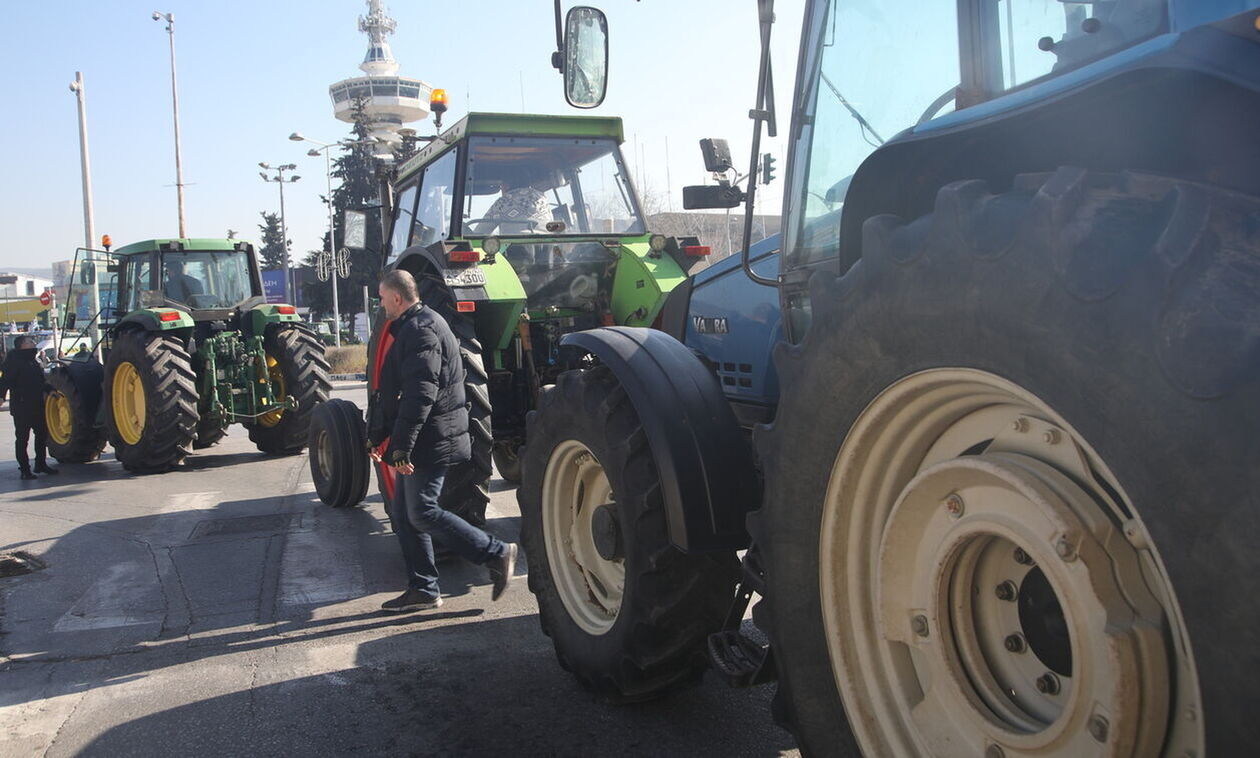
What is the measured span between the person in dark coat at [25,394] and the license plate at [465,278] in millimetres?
6208

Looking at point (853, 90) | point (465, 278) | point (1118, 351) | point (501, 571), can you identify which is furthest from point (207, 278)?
point (1118, 351)

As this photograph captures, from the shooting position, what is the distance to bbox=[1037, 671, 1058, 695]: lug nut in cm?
187

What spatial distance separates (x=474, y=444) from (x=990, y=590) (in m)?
4.41

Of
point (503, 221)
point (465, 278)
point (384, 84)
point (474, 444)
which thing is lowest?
point (474, 444)

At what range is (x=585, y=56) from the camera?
378cm

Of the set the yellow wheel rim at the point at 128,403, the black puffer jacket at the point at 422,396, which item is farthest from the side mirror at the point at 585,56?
the yellow wheel rim at the point at 128,403

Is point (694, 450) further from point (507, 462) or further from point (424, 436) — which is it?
point (507, 462)

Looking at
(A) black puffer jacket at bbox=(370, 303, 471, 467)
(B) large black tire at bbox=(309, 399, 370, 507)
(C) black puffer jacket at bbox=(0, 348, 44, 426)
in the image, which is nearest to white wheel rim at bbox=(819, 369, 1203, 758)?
(A) black puffer jacket at bbox=(370, 303, 471, 467)

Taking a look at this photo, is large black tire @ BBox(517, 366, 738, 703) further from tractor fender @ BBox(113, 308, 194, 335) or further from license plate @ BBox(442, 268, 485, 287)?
tractor fender @ BBox(113, 308, 194, 335)

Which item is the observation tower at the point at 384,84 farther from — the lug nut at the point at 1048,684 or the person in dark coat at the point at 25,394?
the lug nut at the point at 1048,684

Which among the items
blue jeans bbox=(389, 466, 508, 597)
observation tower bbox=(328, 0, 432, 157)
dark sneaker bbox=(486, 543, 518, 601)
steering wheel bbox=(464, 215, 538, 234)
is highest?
observation tower bbox=(328, 0, 432, 157)

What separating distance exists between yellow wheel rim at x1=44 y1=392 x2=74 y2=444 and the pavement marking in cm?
631

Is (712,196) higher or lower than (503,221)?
lower

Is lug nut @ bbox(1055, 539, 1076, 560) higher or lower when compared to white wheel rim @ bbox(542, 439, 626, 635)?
higher
